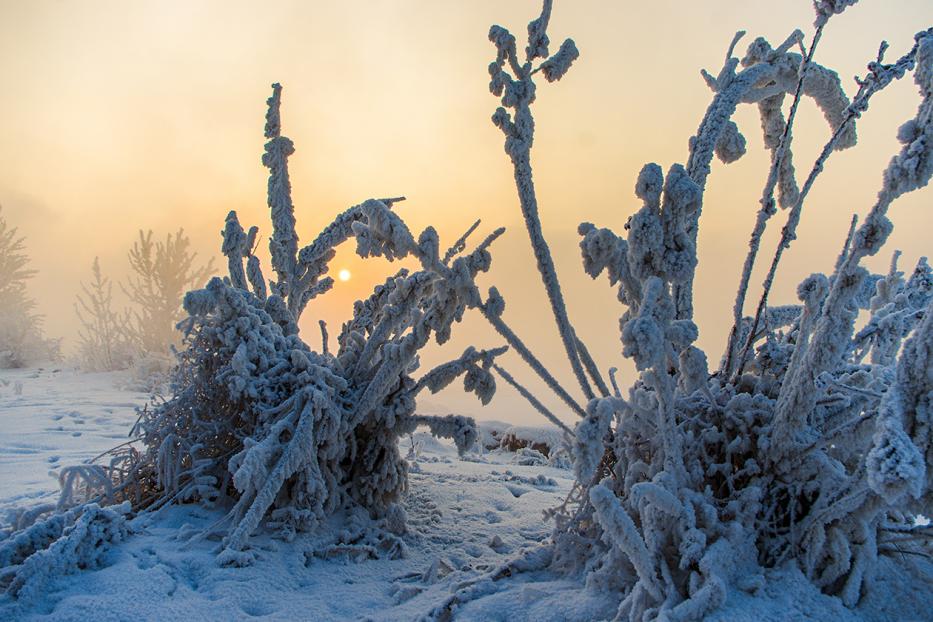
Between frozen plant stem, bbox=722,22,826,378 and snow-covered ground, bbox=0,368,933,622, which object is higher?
frozen plant stem, bbox=722,22,826,378

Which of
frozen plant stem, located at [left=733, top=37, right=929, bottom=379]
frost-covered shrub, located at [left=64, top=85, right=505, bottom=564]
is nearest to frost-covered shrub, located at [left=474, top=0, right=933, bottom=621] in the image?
frozen plant stem, located at [left=733, top=37, right=929, bottom=379]

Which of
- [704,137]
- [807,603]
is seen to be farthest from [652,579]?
[704,137]

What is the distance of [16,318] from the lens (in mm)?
11203

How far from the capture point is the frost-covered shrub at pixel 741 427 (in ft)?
3.86

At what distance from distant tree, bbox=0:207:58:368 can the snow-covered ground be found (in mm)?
9284

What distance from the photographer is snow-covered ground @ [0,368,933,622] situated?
1.27 metres

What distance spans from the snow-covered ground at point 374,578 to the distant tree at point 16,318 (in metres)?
9.28

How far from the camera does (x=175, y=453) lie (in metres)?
2.31

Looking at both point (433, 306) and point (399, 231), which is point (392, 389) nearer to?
point (433, 306)

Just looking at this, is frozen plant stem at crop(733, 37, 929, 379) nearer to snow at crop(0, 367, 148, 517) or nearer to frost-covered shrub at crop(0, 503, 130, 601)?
frost-covered shrub at crop(0, 503, 130, 601)

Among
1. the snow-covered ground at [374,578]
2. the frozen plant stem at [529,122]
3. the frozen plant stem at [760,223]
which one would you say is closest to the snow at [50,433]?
the snow-covered ground at [374,578]

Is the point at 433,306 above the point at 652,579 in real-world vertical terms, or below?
above

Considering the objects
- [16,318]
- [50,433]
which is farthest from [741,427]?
[16,318]

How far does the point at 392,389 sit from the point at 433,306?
0.50m
